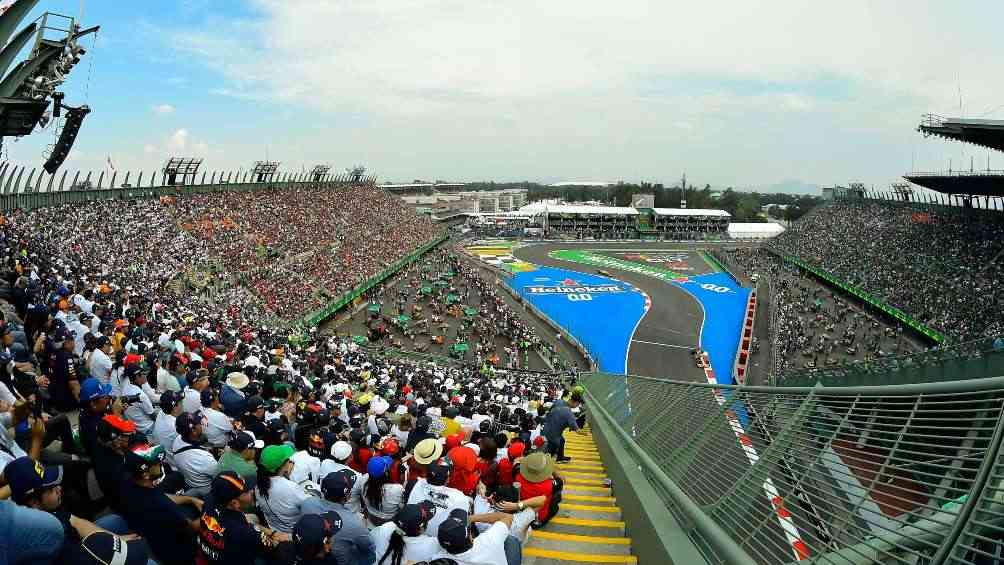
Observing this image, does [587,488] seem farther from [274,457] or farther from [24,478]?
[24,478]

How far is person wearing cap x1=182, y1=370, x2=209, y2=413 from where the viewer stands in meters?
6.58

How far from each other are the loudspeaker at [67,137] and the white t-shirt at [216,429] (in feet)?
64.9

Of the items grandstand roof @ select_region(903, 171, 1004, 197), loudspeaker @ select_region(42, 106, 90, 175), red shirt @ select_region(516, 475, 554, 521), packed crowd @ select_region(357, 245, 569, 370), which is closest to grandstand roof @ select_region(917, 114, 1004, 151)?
grandstand roof @ select_region(903, 171, 1004, 197)

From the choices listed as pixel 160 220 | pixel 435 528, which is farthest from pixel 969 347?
pixel 160 220

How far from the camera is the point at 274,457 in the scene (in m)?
4.25

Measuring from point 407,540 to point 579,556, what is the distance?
1.65 m

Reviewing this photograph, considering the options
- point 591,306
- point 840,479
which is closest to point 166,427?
point 840,479

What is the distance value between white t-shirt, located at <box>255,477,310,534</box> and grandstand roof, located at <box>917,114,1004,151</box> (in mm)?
31047

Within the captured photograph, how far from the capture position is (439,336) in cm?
3031

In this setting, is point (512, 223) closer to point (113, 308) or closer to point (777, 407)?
point (113, 308)

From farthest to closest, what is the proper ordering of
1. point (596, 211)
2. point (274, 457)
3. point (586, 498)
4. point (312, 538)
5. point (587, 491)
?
point (596, 211) < point (587, 491) < point (586, 498) < point (274, 457) < point (312, 538)

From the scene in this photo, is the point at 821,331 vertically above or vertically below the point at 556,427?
below

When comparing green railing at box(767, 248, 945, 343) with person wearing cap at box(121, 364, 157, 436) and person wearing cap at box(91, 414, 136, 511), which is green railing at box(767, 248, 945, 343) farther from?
person wearing cap at box(91, 414, 136, 511)

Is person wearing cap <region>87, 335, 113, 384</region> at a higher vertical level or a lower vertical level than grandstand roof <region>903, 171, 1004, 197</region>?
lower
